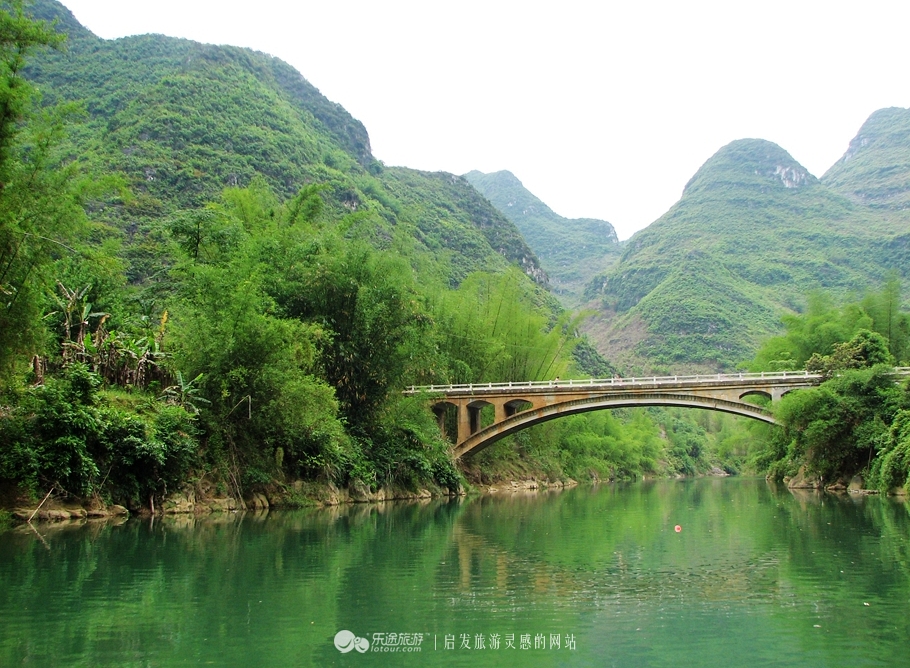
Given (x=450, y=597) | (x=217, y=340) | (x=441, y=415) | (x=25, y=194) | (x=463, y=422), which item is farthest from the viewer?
(x=441, y=415)

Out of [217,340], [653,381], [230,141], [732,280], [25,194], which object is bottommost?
[653,381]

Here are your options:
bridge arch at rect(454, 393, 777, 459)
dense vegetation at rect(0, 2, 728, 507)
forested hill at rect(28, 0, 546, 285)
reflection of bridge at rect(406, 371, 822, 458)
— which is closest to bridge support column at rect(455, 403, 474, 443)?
reflection of bridge at rect(406, 371, 822, 458)

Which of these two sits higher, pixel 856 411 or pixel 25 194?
pixel 25 194

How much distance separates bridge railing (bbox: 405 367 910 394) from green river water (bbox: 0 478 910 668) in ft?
62.5

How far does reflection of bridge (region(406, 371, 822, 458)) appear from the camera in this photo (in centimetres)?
3938

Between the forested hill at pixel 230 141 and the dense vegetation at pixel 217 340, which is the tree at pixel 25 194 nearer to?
the dense vegetation at pixel 217 340

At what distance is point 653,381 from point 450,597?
103ft

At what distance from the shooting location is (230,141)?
90062 millimetres

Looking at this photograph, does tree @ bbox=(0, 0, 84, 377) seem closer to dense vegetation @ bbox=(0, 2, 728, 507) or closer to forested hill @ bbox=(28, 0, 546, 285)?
dense vegetation @ bbox=(0, 2, 728, 507)

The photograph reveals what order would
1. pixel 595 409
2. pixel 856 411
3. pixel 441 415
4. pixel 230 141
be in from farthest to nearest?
pixel 230 141 < pixel 441 415 < pixel 595 409 < pixel 856 411

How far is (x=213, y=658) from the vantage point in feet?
25.1

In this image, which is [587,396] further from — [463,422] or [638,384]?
[463,422]

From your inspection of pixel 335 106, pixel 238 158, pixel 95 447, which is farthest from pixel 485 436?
pixel 335 106

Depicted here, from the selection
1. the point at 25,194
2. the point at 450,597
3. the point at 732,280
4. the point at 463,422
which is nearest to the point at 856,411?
the point at 463,422
